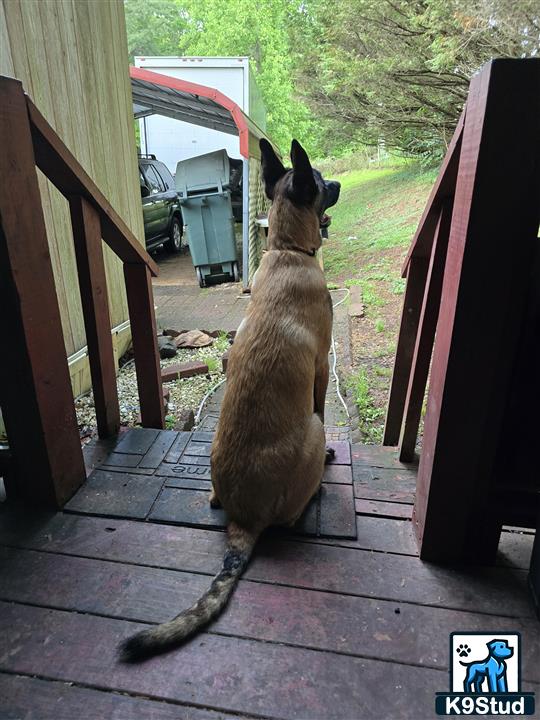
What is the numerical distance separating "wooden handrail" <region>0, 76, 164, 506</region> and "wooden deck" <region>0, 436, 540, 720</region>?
28 cm

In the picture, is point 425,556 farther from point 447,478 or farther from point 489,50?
point 489,50

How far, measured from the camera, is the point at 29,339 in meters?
1.81

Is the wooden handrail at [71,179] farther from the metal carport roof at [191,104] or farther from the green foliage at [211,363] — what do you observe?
the metal carport roof at [191,104]

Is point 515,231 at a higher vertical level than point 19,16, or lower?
lower

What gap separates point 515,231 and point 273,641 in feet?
4.80

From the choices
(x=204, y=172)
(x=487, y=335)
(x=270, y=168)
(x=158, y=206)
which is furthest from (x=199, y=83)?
(x=487, y=335)

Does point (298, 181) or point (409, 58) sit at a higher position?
point (409, 58)

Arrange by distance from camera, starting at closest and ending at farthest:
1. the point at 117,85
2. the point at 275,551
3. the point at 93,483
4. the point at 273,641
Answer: the point at 273,641 → the point at 275,551 → the point at 93,483 → the point at 117,85

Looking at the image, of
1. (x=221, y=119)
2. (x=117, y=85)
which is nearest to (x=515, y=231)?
(x=117, y=85)

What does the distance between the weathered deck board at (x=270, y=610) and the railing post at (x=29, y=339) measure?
0.41m

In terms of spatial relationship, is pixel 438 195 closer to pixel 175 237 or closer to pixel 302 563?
pixel 302 563

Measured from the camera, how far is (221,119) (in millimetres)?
9922

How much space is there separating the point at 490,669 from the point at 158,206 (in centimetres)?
1019

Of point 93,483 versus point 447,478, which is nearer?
point 447,478
